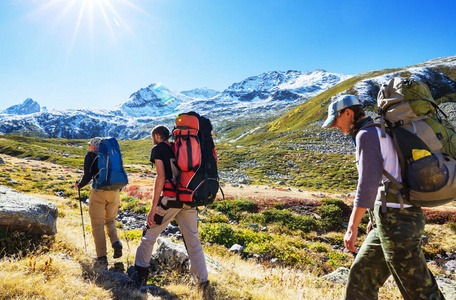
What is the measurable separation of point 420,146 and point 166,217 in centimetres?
389

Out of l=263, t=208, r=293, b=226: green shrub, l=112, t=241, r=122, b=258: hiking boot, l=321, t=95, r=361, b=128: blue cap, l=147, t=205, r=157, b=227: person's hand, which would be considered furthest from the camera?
l=263, t=208, r=293, b=226: green shrub

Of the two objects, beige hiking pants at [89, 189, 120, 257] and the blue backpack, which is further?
beige hiking pants at [89, 189, 120, 257]

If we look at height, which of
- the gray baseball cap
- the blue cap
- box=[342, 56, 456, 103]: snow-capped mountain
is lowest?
the gray baseball cap

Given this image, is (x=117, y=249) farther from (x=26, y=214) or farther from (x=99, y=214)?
(x=26, y=214)

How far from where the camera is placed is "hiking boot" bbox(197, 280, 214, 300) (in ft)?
13.0

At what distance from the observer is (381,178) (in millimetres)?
2480

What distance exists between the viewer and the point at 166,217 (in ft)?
13.8

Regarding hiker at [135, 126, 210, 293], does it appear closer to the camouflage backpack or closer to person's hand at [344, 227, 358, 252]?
person's hand at [344, 227, 358, 252]

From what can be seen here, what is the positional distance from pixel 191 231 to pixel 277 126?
443 ft

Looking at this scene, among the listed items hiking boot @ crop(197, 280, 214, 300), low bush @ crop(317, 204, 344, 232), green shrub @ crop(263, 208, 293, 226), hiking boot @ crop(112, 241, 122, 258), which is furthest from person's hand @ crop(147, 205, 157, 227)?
low bush @ crop(317, 204, 344, 232)

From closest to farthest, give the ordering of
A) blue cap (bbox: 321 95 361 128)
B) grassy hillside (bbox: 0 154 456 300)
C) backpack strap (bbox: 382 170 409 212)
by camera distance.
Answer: backpack strap (bbox: 382 170 409 212) → blue cap (bbox: 321 95 361 128) → grassy hillside (bbox: 0 154 456 300)

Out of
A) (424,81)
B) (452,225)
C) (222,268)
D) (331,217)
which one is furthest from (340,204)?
(424,81)

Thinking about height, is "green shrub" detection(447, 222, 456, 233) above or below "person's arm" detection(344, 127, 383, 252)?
below

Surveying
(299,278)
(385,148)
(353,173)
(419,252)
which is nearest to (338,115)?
(385,148)
